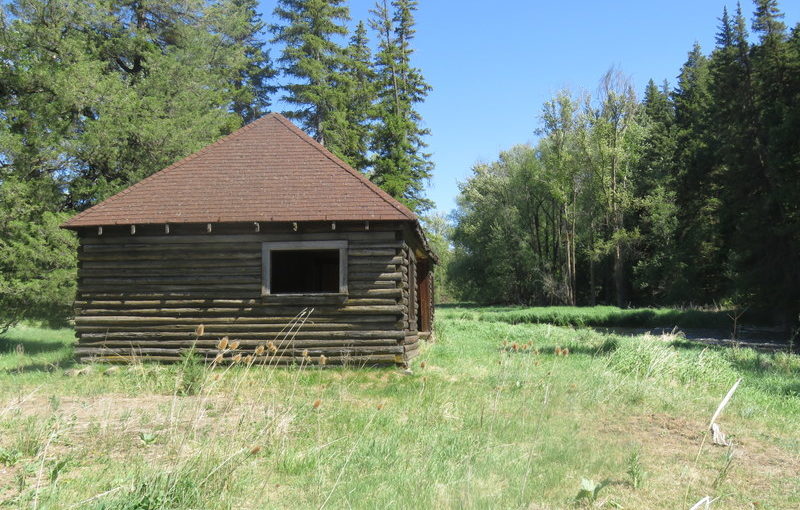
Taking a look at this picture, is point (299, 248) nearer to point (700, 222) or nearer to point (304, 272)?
point (304, 272)

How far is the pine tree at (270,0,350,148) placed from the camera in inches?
1236

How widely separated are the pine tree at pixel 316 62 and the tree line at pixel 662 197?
59.2 feet

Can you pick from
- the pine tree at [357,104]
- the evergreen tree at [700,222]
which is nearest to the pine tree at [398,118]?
the pine tree at [357,104]

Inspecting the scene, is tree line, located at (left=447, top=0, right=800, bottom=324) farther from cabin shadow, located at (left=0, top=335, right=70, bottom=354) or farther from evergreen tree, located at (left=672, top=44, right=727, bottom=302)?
cabin shadow, located at (left=0, top=335, right=70, bottom=354)

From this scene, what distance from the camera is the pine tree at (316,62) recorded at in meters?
31.4

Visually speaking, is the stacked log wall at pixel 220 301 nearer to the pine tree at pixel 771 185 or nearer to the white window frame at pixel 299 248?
the white window frame at pixel 299 248

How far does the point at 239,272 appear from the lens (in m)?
11.8

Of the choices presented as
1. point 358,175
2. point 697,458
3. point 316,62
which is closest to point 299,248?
point 358,175

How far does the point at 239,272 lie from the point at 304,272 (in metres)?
6.87

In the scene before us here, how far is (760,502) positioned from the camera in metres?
4.77

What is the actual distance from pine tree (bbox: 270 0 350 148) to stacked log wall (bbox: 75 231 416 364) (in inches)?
777

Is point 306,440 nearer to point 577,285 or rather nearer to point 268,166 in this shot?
point 268,166

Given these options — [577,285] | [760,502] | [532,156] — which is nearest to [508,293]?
[577,285]

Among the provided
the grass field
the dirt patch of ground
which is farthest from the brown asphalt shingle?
the dirt patch of ground
